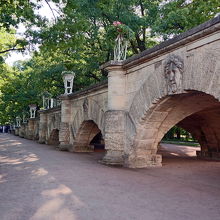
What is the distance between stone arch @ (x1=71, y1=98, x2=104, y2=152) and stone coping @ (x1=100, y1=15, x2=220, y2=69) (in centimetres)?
255

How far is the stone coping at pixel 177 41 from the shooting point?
509 centimetres

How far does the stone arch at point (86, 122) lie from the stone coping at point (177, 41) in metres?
2.55

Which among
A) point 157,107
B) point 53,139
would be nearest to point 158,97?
point 157,107

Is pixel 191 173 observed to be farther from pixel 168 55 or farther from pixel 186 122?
pixel 186 122

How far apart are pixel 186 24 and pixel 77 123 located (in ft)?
23.1

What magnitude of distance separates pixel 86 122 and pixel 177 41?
23.1ft

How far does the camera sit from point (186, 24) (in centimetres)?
1275

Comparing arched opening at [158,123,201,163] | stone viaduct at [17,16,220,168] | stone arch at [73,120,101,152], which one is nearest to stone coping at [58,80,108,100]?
stone viaduct at [17,16,220,168]

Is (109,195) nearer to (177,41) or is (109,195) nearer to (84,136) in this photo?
(177,41)

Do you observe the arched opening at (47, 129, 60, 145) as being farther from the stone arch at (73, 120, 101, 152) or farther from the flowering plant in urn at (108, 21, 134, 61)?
the flowering plant in urn at (108, 21, 134, 61)

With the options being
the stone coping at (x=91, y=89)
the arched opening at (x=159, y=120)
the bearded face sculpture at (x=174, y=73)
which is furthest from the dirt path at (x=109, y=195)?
the stone coping at (x=91, y=89)

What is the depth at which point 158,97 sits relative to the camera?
21.7 feet

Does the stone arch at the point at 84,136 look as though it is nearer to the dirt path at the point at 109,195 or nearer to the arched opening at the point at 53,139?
the dirt path at the point at 109,195

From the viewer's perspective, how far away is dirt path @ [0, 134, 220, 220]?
11.9 ft
